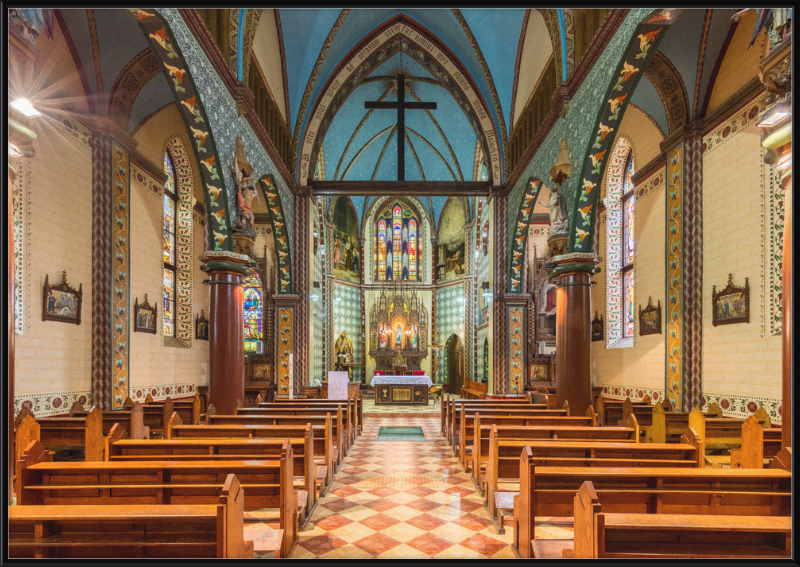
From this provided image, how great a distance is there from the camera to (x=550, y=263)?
9484 millimetres

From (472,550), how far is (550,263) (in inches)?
233

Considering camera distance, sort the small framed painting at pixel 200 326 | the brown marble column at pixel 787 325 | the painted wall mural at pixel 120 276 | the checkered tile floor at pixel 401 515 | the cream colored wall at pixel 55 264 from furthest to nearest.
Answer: the small framed painting at pixel 200 326
the painted wall mural at pixel 120 276
the cream colored wall at pixel 55 264
the checkered tile floor at pixel 401 515
the brown marble column at pixel 787 325

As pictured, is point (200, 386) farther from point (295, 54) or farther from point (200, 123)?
point (295, 54)

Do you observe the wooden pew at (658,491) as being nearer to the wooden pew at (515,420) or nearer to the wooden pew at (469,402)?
the wooden pew at (515,420)

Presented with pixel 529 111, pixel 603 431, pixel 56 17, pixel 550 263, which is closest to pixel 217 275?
pixel 56 17

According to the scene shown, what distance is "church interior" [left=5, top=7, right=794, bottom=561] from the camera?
3.96m

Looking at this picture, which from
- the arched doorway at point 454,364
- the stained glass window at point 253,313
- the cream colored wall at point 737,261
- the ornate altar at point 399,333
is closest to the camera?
the cream colored wall at point 737,261

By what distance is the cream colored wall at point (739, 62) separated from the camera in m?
8.10

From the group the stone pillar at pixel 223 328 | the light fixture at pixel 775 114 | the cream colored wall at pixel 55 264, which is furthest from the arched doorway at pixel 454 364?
the light fixture at pixel 775 114

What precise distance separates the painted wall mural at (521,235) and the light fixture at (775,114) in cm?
841

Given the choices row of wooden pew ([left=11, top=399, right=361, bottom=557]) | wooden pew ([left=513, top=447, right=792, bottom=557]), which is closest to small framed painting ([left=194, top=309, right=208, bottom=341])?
row of wooden pew ([left=11, top=399, right=361, bottom=557])

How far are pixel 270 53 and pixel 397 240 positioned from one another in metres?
15.3

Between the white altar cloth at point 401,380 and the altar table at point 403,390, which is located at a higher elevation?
the white altar cloth at point 401,380

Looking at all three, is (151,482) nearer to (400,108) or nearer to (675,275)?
(675,275)
